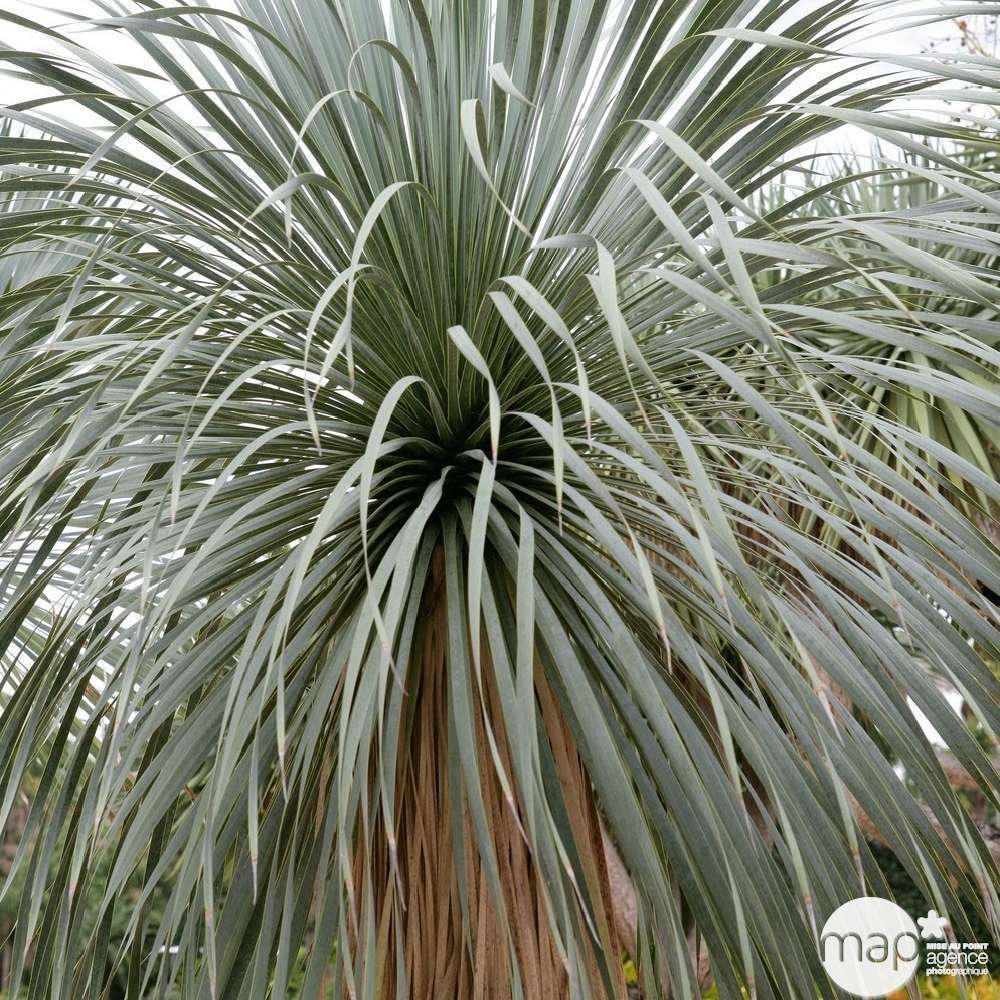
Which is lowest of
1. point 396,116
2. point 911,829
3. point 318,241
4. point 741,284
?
point 911,829

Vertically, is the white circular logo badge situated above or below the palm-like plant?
below

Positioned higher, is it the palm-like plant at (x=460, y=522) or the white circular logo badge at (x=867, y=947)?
the palm-like plant at (x=460, y=522)

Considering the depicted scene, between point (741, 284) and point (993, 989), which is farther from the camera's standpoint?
point (993, 989)

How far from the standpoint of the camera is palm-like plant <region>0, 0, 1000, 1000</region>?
3.43ft

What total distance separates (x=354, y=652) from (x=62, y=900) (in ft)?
2.41

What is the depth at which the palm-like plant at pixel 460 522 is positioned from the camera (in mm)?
1045

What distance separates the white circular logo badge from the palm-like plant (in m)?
0.04

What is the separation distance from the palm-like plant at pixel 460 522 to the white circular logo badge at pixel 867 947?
0.04 metres

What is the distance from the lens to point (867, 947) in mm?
1184

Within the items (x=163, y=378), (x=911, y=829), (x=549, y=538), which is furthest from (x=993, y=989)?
(x=163, y=378)

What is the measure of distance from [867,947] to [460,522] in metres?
0.65

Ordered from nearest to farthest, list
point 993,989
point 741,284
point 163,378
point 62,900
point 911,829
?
point 741,284, point 911,829, point 163,378, point 62,900, point 993,989

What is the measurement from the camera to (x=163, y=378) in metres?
1.24

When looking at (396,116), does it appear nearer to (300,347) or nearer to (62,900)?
(300,347)
